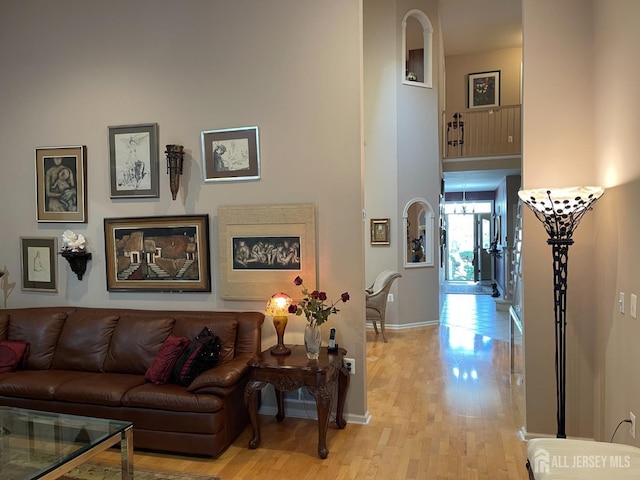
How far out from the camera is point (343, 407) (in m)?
3.49

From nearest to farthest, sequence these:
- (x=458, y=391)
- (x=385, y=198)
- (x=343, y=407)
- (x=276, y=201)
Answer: (x=343, y=407)
(x=276, y=201)
(x=458, y=391)
(x=385, y=198)

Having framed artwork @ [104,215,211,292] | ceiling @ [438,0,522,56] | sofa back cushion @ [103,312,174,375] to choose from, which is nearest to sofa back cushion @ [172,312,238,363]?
sofa back cushion @ [103,312,174,375]

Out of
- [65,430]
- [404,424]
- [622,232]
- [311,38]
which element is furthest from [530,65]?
[65,430]

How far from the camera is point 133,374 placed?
354cm

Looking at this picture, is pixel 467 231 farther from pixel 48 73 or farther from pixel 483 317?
pixel 48 73

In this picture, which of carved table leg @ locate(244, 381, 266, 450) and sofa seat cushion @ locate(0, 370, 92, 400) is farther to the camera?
sofa seat cushion @ locate(0, 370, 92, 400)

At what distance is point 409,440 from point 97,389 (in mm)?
2338

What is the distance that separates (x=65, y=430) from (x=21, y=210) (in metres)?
2.82

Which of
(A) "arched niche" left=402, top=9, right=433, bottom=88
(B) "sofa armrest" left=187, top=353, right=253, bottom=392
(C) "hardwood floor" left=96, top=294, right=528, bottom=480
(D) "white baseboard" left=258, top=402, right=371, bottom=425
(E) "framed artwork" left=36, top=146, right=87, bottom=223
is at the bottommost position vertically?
(C) "hardwood floor" left=96, top=294, right=528, bottom=480

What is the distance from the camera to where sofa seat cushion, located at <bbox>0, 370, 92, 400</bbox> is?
10.7ft

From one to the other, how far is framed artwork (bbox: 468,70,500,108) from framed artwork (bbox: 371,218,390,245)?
187 inches

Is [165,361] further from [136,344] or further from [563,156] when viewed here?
[563,156]

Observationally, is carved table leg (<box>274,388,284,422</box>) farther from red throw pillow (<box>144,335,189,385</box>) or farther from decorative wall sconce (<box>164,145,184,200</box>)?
decorative wall sconce (<box>164,145,184,200</box>)

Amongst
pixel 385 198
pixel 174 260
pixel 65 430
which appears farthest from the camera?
pixel 385 198
